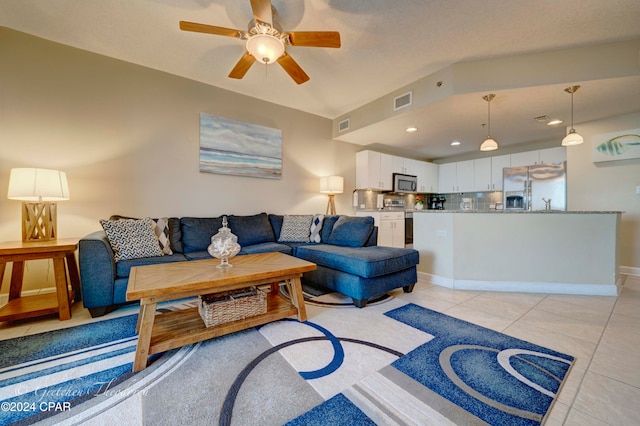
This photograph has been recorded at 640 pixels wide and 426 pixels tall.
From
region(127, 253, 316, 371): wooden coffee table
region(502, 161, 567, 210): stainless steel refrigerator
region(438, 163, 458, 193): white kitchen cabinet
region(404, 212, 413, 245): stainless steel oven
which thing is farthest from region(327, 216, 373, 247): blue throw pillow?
region(438, 163, 458, 193): white kitchen cabinet

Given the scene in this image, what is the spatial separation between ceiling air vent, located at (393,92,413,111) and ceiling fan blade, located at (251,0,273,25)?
6.93 ft

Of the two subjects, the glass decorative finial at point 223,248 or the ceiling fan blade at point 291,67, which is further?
the ceiling fan blade at point 291,67

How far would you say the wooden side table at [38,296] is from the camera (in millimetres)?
1890

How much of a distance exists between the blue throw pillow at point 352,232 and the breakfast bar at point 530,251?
3.05 feet

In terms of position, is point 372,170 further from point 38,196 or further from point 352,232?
point 38,196

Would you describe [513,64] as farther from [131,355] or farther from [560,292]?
[131,355]

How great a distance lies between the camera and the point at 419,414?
3.64 feet

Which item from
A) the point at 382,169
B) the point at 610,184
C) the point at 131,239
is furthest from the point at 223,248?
the point at 610,184

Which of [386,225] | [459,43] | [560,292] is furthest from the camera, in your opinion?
[386,225]

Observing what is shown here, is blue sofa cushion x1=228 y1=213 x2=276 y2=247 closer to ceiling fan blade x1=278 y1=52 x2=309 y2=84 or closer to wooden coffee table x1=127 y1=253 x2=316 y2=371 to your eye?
wooden coffee table x1=127 y1=253 x2=316 y2=371

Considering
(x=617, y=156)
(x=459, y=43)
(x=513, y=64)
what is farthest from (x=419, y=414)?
(x=617, y=156)

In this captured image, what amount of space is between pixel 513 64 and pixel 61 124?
16.1 ft

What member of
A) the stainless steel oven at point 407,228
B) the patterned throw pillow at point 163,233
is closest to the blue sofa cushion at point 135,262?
the patterned throw pillow at point 163,233

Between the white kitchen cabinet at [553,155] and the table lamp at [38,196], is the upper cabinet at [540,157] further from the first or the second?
the table lamp at [38,196]
